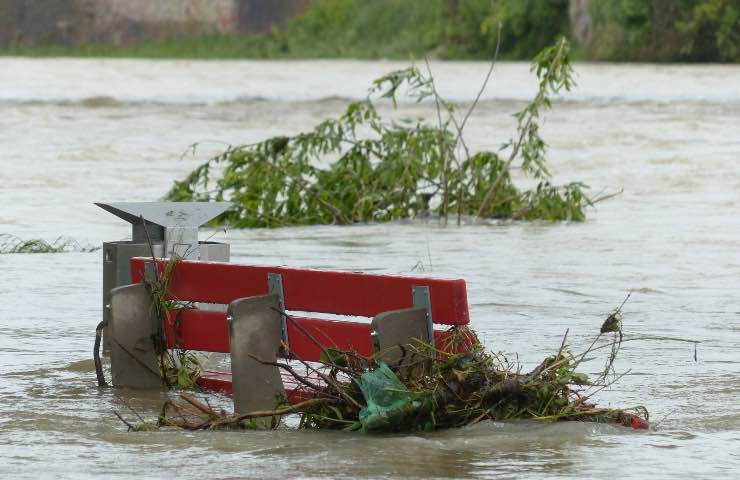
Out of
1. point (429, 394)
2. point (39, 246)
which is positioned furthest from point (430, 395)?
point (39, 246)

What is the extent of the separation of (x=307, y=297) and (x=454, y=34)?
2828 inches

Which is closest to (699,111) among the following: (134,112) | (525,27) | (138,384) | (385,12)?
(134,112)

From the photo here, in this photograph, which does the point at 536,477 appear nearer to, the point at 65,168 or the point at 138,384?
the point at 138,384

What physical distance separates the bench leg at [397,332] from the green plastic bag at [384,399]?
0.08 meters

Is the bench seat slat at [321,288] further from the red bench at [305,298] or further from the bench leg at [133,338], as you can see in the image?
the bench leg at [133,338]

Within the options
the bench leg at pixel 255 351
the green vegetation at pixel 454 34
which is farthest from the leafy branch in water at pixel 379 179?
the green vegetation at pixel 454 34

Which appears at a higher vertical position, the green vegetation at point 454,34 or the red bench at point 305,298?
the green vegetation at point 454,34

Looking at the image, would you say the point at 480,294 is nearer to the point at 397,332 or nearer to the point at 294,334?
the point at 294,334

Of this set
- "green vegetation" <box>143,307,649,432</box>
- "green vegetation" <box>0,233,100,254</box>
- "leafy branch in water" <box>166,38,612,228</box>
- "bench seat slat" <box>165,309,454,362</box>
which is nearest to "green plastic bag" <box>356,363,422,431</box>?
"green vegetation" <box>143,307,649,432</box>

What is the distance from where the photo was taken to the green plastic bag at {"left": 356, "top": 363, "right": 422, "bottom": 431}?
6.05 metres

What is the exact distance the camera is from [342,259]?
12.9 m

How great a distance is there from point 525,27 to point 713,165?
54.6 meters

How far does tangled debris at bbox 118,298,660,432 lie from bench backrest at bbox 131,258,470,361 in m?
0.16

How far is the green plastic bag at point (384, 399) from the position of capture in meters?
6.05
